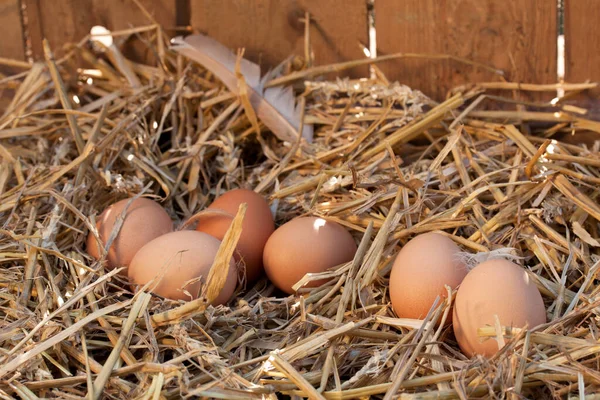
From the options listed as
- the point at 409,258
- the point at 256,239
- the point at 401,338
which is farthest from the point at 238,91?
the point at 401,338

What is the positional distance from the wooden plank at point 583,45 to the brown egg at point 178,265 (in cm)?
132

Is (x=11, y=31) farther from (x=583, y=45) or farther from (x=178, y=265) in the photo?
(x=583, y=45)

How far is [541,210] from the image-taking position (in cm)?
182

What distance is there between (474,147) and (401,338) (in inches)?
32.8

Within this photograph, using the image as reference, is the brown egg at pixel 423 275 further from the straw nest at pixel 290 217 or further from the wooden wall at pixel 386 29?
the wooden wall at pixel 386 29

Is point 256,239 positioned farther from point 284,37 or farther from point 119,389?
point 284,37

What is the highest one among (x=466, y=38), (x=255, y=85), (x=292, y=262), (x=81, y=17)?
(x=81, y=17)

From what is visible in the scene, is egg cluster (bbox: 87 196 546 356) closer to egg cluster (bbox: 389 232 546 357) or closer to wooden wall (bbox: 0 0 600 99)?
egg cluster (bbox: 389 232 546 357)

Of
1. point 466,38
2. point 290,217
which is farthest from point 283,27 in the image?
point 290,217

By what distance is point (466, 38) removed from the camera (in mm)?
2289

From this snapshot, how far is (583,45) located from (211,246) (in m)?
1.39

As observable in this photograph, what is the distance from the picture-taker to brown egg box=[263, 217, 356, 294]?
181cm

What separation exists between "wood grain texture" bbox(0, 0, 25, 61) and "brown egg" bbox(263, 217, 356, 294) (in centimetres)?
136

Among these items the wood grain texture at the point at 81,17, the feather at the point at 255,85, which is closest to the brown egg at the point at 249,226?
the feather at the point at 255,85
